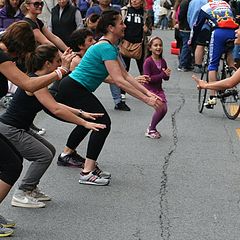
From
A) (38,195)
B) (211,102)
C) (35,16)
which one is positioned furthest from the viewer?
(211,102)

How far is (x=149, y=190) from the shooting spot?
591cm

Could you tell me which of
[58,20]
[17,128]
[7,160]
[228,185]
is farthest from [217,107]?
[7,160]

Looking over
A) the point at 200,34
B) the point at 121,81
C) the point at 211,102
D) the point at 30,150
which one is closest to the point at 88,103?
the point at 121,81

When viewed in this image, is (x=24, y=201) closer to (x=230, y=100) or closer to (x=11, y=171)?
(x=11, y=171)

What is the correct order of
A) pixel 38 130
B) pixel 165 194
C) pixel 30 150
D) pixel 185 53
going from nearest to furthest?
pixel 30 150
pixel 165 194
pixel 38 130
pixel 185 53

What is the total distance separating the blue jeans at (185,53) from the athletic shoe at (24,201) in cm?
866

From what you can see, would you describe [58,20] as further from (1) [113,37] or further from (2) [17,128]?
(2) [17,128]

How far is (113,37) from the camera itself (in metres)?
6.17

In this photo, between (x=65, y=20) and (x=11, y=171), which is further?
(x=65, y=20)

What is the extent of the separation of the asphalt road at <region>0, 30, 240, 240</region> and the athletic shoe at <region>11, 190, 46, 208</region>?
5cm

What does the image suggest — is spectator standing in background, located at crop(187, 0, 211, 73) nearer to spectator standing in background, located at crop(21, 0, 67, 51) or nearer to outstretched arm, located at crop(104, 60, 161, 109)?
spectator standing in background, located at crop(21, 0, 67, 51)

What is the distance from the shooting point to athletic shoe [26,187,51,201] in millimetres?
5457

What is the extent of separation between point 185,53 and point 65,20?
4.44 meters

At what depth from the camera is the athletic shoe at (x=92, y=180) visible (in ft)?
19.9
